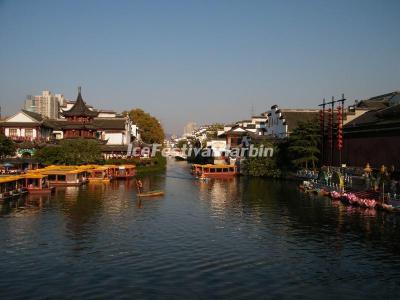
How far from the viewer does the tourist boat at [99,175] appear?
62.5 metres

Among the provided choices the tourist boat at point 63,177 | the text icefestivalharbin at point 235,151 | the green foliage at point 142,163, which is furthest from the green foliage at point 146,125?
the tourist boat at point 63,177

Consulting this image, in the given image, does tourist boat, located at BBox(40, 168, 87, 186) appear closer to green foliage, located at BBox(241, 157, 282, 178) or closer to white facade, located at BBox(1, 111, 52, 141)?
white facade, located at BBox(1, 111, 52, 141)

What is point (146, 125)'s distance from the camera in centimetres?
13038

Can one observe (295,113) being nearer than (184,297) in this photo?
No

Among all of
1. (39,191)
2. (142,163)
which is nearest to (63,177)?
(39,191)

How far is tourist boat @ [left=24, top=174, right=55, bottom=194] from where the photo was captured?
46812 millimetres

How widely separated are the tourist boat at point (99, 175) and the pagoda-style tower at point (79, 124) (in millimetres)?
18393

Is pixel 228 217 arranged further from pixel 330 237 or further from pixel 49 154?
pixel 49 154

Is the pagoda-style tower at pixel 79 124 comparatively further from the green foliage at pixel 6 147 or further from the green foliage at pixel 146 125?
the green foliage at pixel 146 125

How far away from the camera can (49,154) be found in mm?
67062

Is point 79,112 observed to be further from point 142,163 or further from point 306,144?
point 306,144

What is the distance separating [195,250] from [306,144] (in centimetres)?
4350

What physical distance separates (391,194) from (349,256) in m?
16.2

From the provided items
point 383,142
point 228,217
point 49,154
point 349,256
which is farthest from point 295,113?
point 349,256
